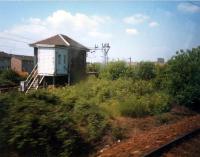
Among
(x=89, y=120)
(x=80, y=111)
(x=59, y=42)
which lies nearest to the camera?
(x=89, y=120)

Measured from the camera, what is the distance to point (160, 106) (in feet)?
65.0

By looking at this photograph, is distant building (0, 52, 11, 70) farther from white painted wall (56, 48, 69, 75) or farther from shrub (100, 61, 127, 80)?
shrub (100, 61, 127, 80)

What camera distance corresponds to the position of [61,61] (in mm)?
33438

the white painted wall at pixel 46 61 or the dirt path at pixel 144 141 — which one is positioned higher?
the white painted wall at pixel 46 61

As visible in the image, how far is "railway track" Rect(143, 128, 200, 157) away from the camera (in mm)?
10737

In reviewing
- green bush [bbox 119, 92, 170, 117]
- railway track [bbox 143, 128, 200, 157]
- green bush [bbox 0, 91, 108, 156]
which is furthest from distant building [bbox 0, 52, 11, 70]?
green bush [bbox 0, 91, 108, 156]

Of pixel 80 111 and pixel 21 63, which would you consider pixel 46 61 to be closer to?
pixel 80 111

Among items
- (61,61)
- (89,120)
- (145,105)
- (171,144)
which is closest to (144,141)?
(171,144)

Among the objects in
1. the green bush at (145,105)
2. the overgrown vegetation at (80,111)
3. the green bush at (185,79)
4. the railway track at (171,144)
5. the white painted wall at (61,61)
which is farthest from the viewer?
the white painted wall at (61,61)

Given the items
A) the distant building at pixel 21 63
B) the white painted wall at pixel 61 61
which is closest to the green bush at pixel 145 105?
the white painted wall at pixel 61 61

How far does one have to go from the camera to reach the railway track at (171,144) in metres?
10.7

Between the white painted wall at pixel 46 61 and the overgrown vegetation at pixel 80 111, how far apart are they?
410 inches

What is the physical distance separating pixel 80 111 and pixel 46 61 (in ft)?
62.8

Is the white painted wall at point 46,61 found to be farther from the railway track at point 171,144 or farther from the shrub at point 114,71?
the railway track at point 171,144
